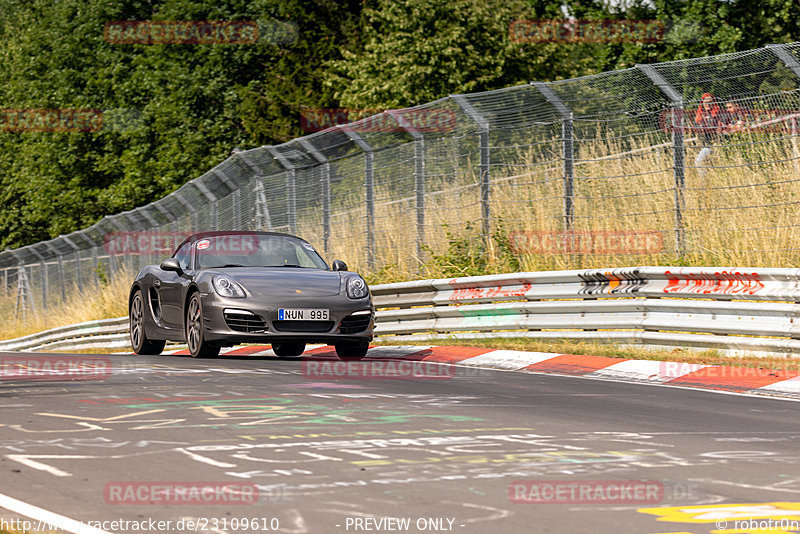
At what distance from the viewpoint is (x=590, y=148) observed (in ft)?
51.4

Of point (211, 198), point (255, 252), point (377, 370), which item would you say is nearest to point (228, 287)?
point (255, 252)

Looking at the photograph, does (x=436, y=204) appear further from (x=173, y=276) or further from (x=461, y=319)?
(x=173, y=276)

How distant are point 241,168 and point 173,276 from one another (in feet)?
26.5

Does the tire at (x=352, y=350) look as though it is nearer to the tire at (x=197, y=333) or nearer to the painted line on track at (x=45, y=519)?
the tire at (x=197, y=333)

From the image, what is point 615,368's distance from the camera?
11.4 metres

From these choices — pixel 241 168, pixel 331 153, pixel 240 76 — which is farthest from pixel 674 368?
pixel 240 76

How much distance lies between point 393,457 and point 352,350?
7.04 meters

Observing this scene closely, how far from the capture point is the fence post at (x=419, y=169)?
17156 millimetres

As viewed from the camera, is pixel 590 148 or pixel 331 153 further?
pixel 331 153

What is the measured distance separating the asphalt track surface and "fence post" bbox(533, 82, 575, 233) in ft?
18.0

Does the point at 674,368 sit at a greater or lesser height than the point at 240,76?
lesser

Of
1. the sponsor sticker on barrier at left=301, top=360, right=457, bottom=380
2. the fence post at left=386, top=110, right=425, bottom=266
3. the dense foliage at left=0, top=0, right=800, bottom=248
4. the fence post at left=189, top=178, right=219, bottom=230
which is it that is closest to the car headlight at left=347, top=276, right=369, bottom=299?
the sponsor sticker on barrier at left=301, top=360, right=457, bottom=380

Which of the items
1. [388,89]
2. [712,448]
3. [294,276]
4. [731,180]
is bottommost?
[712,448]

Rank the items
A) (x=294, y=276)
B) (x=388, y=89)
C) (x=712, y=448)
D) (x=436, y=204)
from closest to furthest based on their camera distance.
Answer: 1. (x=712, y=448)
2. (x=294, y=276)
3. (x=436, y=204)
4. (x=388, y=89)
